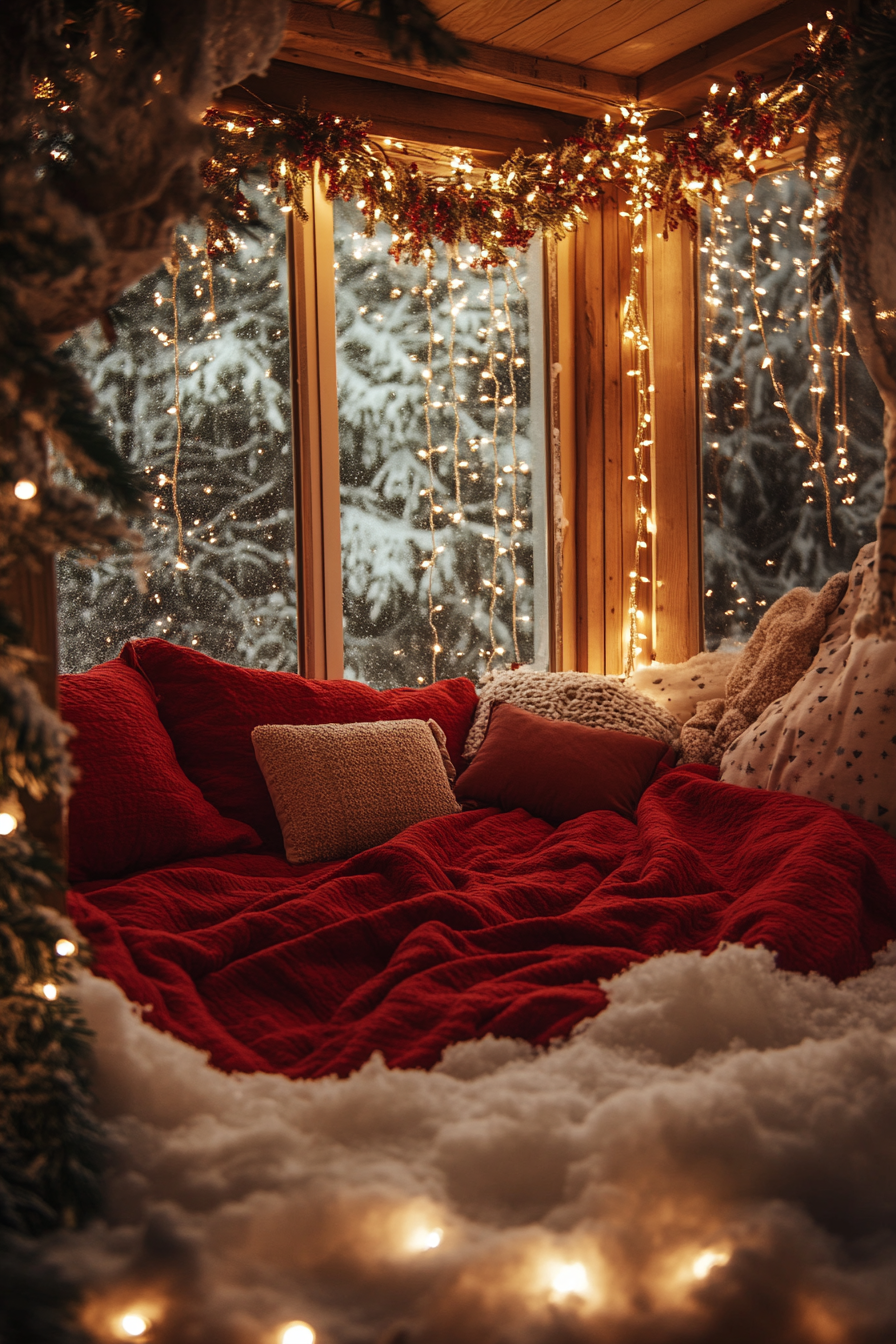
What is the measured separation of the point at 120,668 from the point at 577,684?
1.15 metres

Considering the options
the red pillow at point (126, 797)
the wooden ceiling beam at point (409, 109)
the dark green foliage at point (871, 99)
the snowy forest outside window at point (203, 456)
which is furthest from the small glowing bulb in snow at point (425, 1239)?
the wooden ceiling beam at point (409, 109)

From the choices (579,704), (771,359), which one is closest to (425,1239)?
(579,704)

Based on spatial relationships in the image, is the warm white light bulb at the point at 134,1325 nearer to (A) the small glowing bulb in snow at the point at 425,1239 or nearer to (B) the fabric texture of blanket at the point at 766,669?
(A) the small glowing bulb in snow at the point at 425,1239

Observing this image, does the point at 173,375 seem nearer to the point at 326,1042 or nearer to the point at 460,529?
the point at 460,529

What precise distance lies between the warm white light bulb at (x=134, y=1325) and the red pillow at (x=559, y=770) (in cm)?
162

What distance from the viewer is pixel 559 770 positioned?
2.49 m

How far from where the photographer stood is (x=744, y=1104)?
1167 millimetres

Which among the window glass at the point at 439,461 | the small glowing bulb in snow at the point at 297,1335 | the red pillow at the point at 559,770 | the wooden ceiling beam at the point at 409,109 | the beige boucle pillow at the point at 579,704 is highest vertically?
the wooden ceiling beam at the point at 409,109

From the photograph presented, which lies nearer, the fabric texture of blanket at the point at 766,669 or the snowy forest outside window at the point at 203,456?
the fabric texture of blanket at the point at 766,669

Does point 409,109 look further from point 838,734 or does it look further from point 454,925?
point 454,925

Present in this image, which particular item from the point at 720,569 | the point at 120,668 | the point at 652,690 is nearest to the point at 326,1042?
the point at 120,668

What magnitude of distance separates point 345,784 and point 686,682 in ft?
3.57

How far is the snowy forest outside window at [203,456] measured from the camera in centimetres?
285

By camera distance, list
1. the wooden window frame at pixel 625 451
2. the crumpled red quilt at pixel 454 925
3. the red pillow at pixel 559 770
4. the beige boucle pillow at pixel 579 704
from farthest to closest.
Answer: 1. the wooden window frame at pixel 625 451
2. the beige boucle pillow at pixel 579 704
3. the red pillow at pixel 559 770
4. the crumpled red quilt at pixel 454 925
